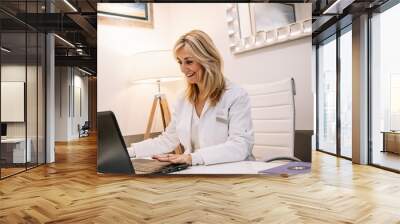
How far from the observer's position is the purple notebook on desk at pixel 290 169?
201 inches

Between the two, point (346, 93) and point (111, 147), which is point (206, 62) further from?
point (346, 93)

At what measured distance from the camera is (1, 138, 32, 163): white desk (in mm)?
5736

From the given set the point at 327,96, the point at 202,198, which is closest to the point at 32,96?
the point at 202,198

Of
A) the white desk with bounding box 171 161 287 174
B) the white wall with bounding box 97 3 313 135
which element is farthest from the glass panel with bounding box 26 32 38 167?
the white desk with bounding box 171 161 287 174

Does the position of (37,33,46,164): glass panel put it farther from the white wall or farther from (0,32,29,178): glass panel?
the white wall

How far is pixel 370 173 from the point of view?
5.82 metres

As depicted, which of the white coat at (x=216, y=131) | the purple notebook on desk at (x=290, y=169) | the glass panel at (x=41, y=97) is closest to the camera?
the white coat at (x=216, y=131)

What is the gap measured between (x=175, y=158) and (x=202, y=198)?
1.06 m

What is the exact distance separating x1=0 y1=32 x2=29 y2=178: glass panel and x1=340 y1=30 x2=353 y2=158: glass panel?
585 centimetres

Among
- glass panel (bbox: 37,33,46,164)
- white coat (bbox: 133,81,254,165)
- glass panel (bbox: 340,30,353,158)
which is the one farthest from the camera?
glass panel (bbox: 340,30,353,158)

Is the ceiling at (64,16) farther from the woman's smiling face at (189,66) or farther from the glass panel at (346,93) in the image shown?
the woman's smiling face at (189,66)

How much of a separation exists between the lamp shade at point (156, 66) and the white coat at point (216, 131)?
355 millimetres

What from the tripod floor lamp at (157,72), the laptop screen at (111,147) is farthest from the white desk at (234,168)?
the laptop screen at (111,147)

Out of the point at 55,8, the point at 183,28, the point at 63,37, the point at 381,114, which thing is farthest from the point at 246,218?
the point at 63,37
